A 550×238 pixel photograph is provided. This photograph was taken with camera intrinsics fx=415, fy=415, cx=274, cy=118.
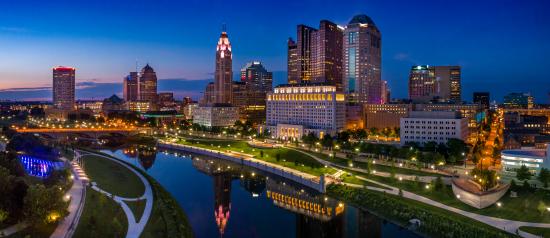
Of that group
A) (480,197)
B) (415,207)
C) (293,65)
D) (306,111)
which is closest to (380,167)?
(415,207)

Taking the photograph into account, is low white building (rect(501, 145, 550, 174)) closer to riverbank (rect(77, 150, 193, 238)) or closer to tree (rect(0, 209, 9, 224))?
riverbank (rect(77, 150, 193, 238))

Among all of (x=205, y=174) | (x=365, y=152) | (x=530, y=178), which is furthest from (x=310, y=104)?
(x=530, y=178)

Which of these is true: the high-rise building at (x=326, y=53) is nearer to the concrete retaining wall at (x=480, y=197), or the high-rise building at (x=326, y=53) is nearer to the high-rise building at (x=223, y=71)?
the high-rise building at (x=223, y=71)

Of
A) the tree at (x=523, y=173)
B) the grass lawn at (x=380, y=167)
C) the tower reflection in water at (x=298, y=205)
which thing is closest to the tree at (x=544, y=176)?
the tree at (x=523, y=173)

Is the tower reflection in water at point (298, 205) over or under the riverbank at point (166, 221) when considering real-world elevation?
under

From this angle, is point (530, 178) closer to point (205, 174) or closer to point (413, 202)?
point (413, 202)

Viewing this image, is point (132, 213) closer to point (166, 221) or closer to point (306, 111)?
point (166, 221)
